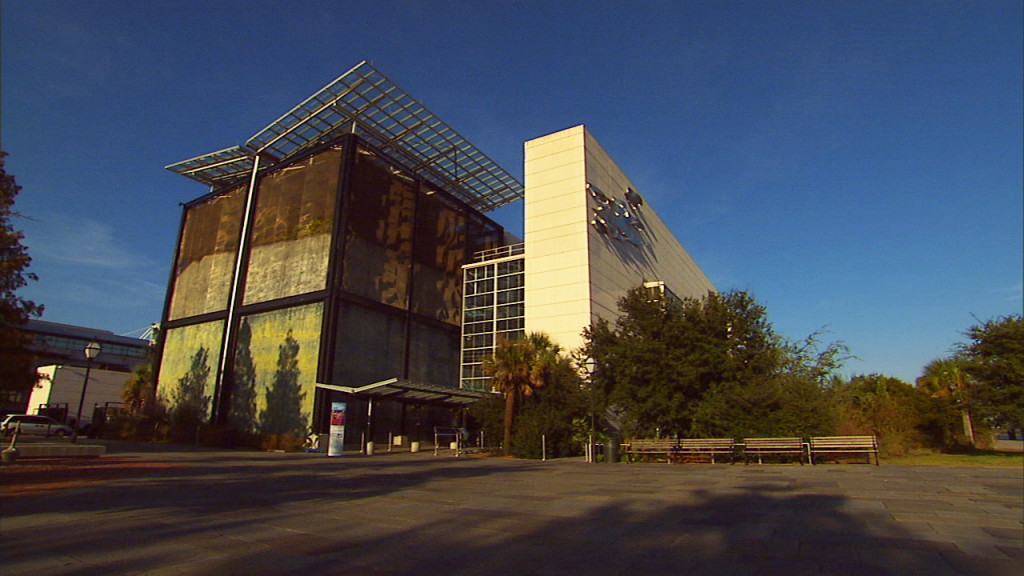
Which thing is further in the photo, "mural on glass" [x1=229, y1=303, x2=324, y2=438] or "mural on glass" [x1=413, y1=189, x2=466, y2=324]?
"mural on glass" [x1=413, y1=189, x2=466, y2=324]

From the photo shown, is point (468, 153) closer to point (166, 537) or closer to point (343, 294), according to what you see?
point (343, 294)

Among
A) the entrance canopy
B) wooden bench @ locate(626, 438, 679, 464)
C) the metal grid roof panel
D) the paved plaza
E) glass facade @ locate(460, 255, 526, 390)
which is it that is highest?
the metal grid roof panel

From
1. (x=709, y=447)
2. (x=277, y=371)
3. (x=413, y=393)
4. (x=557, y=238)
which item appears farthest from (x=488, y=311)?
(x=709, y=447)

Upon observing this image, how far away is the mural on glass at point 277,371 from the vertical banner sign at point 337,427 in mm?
8652

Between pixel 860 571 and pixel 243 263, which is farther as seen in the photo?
pixel 243 263

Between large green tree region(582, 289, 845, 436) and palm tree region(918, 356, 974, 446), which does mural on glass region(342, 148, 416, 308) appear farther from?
palm tree region(918, 356, 974, 446)

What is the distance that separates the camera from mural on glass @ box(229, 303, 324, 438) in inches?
1447

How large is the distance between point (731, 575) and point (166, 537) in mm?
6816

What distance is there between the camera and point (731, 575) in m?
5.14

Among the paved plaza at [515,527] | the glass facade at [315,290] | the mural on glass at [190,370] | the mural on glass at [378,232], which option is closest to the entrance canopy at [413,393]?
the glass facade at [315,290]

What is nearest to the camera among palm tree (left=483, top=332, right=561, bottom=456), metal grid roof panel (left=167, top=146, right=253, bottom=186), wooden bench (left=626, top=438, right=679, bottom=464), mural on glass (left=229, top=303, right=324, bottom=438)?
wooden bench (left=626, top=438, right=679, bottom=464)

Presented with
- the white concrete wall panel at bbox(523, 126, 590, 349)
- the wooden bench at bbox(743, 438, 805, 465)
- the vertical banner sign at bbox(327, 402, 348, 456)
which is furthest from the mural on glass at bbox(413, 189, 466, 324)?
the wooden bench at bbox(743, 438, 805, 465)

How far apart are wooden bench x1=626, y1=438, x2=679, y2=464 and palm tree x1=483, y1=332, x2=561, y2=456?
25.4 ft

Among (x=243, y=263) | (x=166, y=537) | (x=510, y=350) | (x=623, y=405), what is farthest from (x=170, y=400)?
(x=166, y=537)
